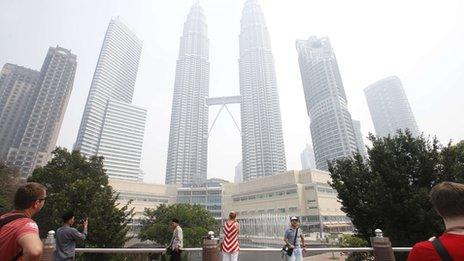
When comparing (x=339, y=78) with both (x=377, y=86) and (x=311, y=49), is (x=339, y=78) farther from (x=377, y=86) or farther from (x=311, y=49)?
(x=377, y=86)

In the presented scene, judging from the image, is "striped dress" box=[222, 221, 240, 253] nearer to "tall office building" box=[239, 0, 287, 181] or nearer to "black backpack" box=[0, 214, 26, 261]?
"black backpack" box=[0, 214, 26, 261]

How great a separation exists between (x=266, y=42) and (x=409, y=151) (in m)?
191

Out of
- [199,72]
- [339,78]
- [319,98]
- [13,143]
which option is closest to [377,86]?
[339,78]

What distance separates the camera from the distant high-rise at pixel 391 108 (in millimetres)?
184125

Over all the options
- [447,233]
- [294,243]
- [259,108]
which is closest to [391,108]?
[259,108]

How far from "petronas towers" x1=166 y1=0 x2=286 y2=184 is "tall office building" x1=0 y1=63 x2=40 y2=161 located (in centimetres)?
7547

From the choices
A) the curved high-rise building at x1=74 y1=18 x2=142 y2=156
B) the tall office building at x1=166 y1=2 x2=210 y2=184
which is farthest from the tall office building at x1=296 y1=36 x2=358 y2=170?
the curved high-rise building at x1=74 y1=18 x2=142 y2=156

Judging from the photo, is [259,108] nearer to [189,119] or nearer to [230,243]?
[189,119]

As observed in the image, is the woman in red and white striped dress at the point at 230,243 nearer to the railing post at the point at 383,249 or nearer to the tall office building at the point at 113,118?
the railing post at the point at 383,249

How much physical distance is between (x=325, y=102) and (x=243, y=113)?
5646cm

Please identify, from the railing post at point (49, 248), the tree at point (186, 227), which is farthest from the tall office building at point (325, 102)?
the railing post at point (49, 248)

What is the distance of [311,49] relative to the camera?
521ft

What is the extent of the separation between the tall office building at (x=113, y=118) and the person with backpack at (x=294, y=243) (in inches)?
6760

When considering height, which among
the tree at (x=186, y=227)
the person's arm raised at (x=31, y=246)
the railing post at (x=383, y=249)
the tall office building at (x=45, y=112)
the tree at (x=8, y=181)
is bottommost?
the railing post at (x=383, y=249)
